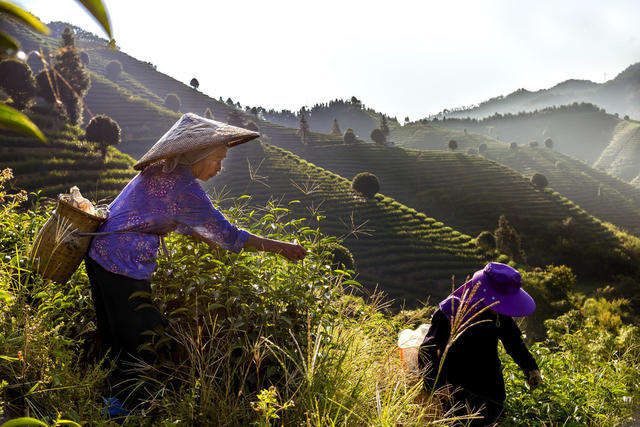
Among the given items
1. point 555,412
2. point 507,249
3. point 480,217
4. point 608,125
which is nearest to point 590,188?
point 480,217

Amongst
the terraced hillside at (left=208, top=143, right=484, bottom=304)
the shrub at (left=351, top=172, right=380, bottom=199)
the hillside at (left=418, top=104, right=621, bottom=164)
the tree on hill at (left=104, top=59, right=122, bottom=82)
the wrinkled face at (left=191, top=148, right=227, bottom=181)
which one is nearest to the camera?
the wrinkled face at (left=191, top=148, right=227, bottom=181)

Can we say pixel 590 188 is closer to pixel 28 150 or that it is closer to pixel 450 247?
pixel 450 247

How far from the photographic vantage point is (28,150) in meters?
24.0

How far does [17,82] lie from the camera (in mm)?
25938

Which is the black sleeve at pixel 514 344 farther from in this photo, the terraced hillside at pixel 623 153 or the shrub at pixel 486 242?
the terraced hillside at pixel 623 153

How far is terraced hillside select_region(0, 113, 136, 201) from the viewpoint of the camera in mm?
20984

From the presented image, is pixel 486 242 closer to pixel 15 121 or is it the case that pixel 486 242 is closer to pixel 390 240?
pixel 390 240

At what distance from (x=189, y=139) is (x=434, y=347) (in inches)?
84.7

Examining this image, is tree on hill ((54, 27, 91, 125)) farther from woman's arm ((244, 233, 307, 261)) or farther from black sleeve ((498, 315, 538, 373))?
black sleeve ((498, 315, 538, 373))

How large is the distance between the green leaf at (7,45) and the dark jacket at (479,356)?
261cm

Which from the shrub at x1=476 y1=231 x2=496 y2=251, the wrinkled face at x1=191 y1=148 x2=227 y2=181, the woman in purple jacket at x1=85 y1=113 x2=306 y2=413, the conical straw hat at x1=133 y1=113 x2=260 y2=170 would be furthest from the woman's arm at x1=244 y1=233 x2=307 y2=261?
the shrub at x1=476 y1=231 x2=496 y2=251

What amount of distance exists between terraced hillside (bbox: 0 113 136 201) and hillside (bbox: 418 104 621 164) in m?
107

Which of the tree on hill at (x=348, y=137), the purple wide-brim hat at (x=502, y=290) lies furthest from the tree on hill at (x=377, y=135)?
the purple wide-brim hat at (x=502, y=290)

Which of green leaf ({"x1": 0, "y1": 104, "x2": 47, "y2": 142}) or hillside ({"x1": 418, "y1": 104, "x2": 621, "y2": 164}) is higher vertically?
hillside ({"x1": 418, "y1": 104, "x2": 621, "y2": 164})
